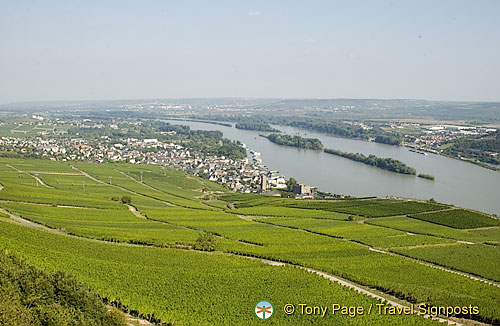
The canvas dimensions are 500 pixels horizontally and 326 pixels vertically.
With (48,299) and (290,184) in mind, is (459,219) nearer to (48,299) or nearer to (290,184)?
(290,184)

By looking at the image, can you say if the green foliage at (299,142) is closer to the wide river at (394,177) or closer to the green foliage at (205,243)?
the wide river at (394,177)

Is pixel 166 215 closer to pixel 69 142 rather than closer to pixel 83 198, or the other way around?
pixel 83 198

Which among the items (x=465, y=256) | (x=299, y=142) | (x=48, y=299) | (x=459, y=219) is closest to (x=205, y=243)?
(x=48, y=299)

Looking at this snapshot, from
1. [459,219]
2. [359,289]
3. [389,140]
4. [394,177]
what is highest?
[389,140]

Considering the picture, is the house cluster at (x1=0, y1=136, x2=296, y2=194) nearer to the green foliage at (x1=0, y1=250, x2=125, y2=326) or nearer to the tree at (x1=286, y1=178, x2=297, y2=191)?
the tree at (x1=286, y1=178, x2=297, y2=191)

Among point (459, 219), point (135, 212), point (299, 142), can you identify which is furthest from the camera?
point (299, 142)

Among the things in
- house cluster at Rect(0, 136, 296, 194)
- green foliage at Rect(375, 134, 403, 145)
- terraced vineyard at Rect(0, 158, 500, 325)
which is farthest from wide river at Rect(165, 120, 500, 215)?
terraced vineyard at Rect(0, 158, 500, 325)
